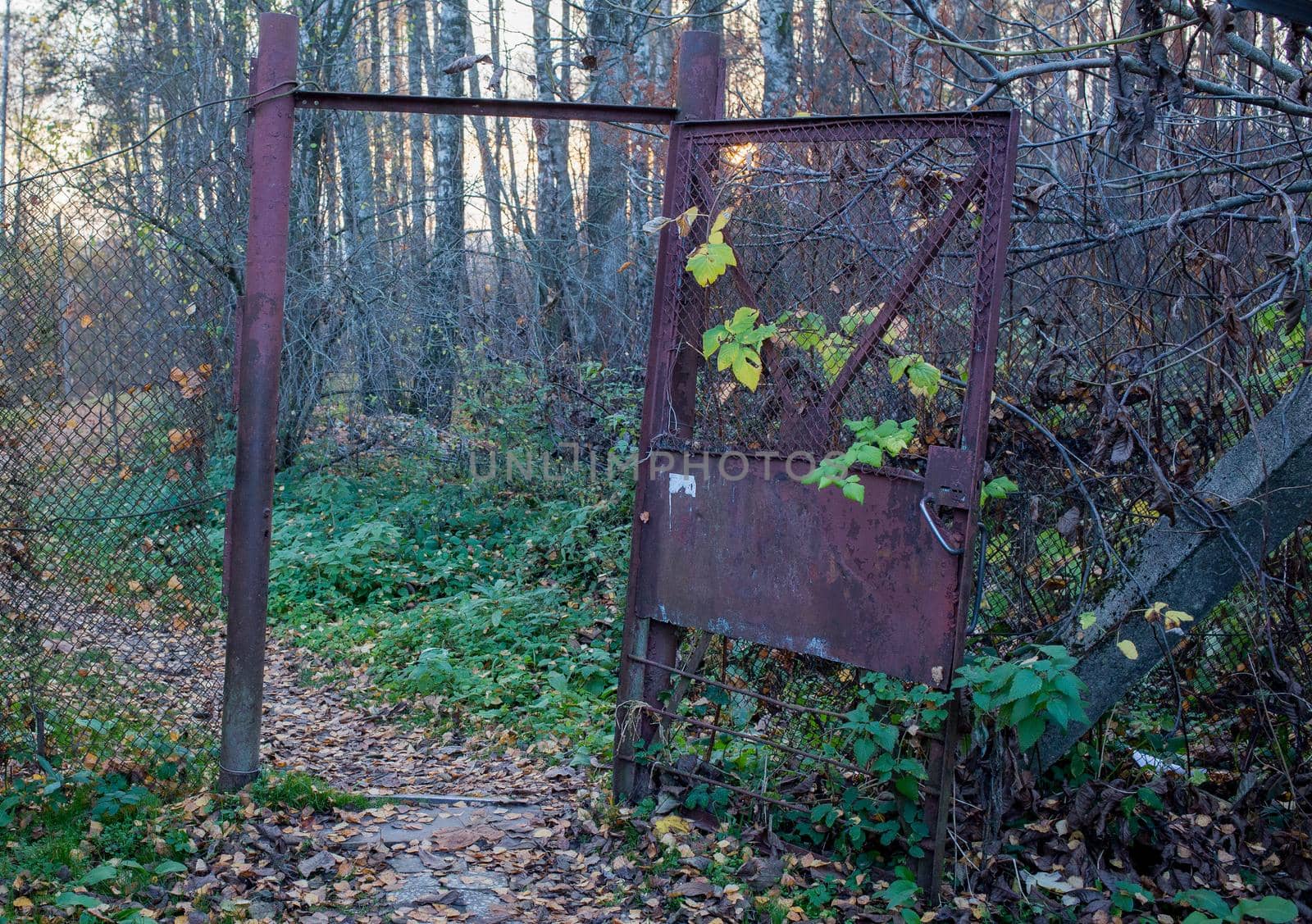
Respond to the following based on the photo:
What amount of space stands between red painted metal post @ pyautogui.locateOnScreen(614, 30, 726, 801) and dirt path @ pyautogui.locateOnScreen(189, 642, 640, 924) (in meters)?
0.38

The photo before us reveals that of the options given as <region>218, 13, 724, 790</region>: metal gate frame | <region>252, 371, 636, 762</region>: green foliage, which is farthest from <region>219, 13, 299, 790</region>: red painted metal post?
<region>252, 371, 636, 762</region>: green foliage

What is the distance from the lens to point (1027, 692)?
355cm

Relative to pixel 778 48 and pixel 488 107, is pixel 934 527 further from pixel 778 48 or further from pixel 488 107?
pixel 778 48

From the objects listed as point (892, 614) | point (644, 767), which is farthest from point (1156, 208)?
point (644, 767)

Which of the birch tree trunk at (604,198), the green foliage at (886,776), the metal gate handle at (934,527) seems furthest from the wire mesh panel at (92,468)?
the birch tree trunk at (604,198)

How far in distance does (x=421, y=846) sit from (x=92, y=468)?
2.10 metres

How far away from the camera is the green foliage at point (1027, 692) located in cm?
358

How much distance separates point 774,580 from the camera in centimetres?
406

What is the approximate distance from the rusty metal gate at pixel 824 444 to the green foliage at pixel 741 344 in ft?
0.04

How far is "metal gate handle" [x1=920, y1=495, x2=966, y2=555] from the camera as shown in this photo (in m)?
3.59

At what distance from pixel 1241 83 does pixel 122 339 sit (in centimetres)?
594

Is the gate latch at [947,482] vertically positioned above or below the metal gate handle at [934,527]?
above

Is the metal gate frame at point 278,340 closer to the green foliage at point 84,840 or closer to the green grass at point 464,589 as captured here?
the green foliage at point 84,840

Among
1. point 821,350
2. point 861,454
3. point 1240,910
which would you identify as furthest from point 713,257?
point 1240,910
